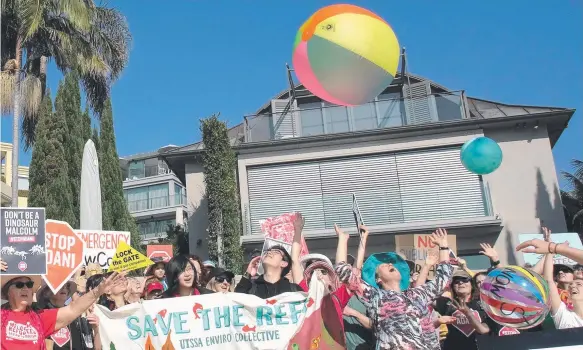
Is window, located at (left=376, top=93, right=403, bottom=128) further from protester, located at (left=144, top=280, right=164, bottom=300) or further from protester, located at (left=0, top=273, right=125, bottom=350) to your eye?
protester, located at (left=0, top=273, right=125, bottom=350)

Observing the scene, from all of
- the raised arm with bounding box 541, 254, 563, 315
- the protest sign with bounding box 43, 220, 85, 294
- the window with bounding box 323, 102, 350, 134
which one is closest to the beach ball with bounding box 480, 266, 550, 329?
the raised arm with bounding box 541, 254, 563, 315

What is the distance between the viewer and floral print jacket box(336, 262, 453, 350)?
430 cm

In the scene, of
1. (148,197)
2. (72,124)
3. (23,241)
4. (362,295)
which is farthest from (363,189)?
(148,197)

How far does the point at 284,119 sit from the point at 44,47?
8.13 m

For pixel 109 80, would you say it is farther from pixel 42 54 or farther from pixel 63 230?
pixel 63 230

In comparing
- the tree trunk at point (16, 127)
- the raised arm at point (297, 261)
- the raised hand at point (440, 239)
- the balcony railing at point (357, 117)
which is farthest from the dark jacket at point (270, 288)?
the balcony railing at point (357, 117)

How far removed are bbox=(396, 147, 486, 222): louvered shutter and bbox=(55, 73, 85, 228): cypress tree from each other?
11.1m

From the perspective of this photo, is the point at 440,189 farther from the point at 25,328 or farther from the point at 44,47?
the point at 25,328

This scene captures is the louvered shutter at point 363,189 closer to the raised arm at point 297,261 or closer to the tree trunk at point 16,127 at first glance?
the tree trunk at point 16,127

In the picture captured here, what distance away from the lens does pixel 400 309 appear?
14.3 feet

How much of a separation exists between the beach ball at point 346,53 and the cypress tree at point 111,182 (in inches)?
678

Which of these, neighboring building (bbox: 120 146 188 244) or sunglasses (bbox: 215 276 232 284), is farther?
neighboring building (bbox: 120 146 188 244)

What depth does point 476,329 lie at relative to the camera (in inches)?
192

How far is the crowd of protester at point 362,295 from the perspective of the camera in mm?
4266
